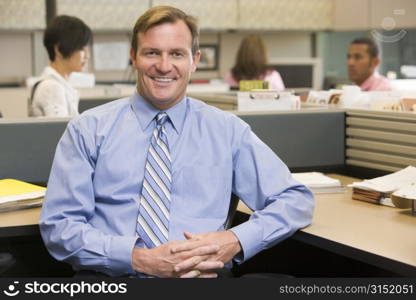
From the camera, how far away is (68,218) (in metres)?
1.94

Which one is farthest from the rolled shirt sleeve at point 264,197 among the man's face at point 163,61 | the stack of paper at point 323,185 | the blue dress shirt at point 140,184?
the stack of paper at point 323,185

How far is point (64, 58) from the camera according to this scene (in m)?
3.75

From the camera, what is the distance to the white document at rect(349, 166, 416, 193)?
7.61ft

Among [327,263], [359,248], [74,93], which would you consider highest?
[74,93]

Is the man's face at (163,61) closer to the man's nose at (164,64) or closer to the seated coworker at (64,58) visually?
the man's nose at (164,64)

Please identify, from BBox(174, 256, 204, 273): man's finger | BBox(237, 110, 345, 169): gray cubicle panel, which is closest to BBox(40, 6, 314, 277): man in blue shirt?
BBox(174, 256, 204, 273): man's finger

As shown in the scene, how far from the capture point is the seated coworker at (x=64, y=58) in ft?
11.6

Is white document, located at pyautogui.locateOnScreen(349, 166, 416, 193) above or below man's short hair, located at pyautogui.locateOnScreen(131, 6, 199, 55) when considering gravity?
below

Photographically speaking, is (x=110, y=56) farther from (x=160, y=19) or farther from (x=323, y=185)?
(x=160, y=19)

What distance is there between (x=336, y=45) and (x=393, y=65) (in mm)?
650

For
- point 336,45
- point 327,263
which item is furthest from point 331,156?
point 336,45

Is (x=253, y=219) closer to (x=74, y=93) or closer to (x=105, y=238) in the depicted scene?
(x=105, y=238)

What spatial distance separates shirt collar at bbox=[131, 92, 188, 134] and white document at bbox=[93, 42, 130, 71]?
12.9 feet
